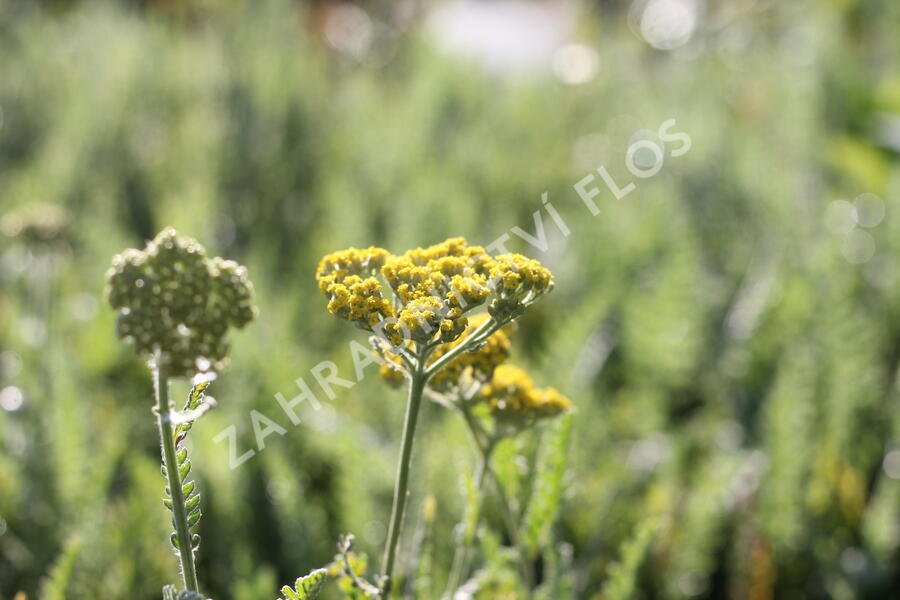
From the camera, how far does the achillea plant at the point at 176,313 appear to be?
52 cm

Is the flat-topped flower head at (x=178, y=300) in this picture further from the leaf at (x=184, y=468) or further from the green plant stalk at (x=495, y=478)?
the green plant stalk at (x=495, y=478)

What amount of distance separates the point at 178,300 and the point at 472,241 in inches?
47.9

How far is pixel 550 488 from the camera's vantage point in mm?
745

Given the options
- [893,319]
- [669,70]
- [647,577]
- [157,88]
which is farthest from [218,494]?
[669,70]

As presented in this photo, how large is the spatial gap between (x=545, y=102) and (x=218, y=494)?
208cm

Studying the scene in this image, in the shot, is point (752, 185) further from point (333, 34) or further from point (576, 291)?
point (333, 34)

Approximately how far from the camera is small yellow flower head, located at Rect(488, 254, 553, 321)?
60 centimetres

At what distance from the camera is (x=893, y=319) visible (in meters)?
1.77

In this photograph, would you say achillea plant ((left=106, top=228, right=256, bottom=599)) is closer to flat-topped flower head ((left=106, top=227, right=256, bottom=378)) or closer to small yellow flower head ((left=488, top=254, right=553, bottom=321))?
flat-topped flower head ((left=106, top=227, right=256, bottom=378))

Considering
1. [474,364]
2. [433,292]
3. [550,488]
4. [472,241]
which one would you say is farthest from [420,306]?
[472,241]

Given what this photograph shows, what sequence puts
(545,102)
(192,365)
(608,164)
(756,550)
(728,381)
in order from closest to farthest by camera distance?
1. (192,365)
2. (756,550)
3. (728,381)
4. (608,164)
5. (545,102)

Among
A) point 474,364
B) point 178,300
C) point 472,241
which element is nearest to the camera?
point 178,300

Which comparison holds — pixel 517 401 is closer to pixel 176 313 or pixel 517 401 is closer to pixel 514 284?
pixel 514 284

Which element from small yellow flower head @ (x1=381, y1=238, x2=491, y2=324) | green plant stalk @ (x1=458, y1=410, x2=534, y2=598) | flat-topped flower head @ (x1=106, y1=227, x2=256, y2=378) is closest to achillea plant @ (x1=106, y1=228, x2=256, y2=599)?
flat-topped flower head @ (x1=106, y1=227, x2=256, y2=378)
